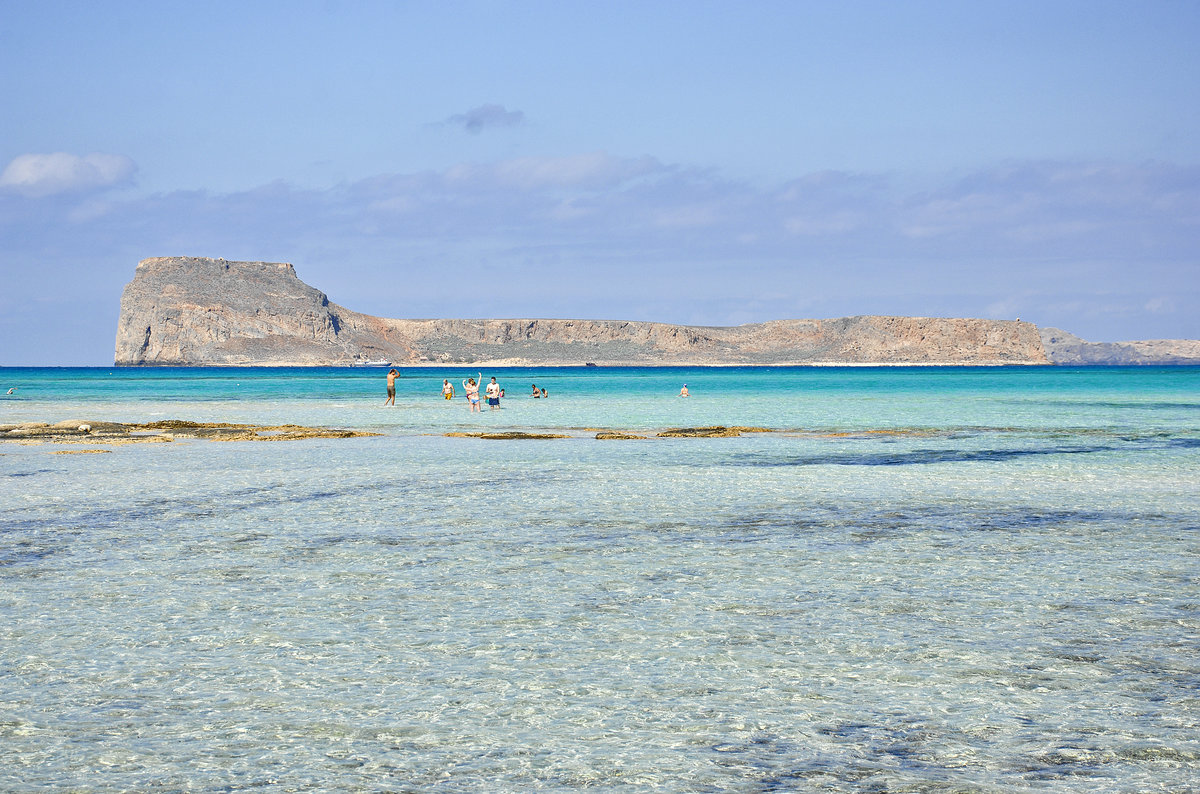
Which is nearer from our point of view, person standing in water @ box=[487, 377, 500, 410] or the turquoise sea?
the turquoise sea

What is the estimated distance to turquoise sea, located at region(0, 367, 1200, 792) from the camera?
605cm

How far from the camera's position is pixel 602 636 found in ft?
28.4

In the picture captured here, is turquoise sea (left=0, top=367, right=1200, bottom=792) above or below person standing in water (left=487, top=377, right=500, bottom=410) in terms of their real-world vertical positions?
below

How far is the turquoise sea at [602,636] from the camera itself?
19.9ft

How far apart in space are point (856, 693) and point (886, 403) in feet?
173

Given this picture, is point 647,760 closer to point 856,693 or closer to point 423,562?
point 856,693

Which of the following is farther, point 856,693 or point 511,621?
point 511,621

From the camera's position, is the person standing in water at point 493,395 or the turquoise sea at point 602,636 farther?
the person standing in water at point 493,395

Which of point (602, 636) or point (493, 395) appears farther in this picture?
point (493, 395)

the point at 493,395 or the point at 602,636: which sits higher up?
the point at 493,395

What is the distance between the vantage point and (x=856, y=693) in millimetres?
7180

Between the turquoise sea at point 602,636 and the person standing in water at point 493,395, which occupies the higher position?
the person standing in water at point 493,395

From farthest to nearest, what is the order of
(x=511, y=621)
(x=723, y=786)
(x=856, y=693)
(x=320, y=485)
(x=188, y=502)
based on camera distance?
(x=320, y=485), (x=188, y=502), (x=511, y=621), (x=856, y=693), (x=723, y=786)

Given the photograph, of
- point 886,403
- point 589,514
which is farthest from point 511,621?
point 886,403
